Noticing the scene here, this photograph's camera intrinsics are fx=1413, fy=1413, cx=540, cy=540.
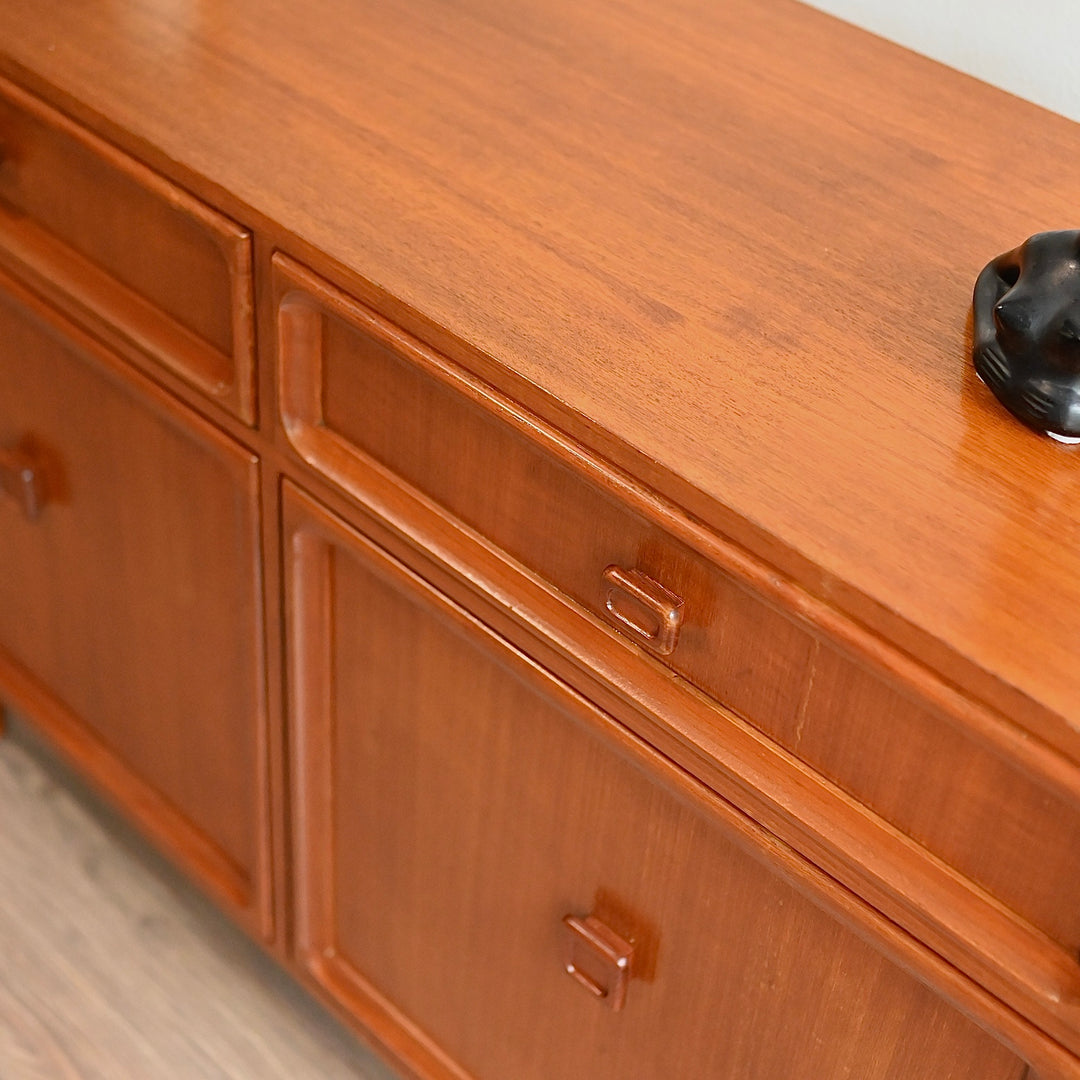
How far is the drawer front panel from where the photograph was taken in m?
0.59

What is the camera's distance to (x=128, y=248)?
0.88 m

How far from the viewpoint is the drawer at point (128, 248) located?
0.81m

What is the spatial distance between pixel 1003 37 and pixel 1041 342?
0.42 meters

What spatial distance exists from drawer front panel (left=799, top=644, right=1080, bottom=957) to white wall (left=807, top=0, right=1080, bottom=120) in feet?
1.76

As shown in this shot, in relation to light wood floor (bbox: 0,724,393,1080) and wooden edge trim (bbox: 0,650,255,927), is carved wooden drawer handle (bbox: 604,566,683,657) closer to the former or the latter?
wooden edge trim (bbox: 0,650,255,927)

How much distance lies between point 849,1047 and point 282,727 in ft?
1.47

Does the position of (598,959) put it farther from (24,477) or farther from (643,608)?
(24,477)

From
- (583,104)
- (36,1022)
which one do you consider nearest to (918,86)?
(583,104)

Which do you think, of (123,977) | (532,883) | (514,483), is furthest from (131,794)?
(514,483)

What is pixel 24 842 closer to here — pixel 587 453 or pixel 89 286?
pixel 89 286

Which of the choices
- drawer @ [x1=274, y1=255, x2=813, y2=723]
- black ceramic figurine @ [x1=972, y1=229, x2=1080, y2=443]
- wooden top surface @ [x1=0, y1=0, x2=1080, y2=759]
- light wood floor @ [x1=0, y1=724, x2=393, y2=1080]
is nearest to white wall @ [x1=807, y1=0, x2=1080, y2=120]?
wooden top surface @ [x1=0, y1=0, x2=1080, y2=759]

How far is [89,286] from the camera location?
0.91 m

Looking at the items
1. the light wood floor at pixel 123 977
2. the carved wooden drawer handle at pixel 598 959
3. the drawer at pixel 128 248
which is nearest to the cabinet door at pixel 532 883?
the carved wooden drawer handle at pixel 598 959

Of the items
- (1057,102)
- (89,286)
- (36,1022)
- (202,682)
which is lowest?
(36,1022)
